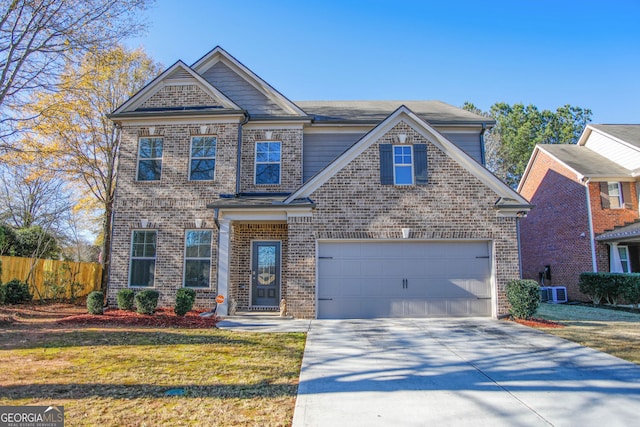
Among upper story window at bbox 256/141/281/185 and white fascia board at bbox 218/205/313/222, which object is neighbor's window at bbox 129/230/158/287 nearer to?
white fascia board at bbox 218/205/313/222

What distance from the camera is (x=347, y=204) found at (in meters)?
11.2

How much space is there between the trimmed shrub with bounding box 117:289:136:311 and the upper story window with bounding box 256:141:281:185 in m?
5.26

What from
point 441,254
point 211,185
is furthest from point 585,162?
point 211,185

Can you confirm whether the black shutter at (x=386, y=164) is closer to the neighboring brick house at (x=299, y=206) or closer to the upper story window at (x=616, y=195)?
the neighboring brick house at (x=299, y=206)

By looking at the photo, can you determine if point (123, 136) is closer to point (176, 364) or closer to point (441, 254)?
point (176, 364)

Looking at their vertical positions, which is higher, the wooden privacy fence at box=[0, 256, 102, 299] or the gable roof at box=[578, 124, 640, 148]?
the gable roof at box=[578, 124, 640, 148]

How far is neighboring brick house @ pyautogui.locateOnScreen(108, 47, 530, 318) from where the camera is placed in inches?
436

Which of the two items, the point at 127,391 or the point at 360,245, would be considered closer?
the point at 127,391

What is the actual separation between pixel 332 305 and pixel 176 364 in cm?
552

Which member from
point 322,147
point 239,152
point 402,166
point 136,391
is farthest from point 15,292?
point 402,166

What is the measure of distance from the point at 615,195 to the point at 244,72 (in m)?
Answer: 16.8

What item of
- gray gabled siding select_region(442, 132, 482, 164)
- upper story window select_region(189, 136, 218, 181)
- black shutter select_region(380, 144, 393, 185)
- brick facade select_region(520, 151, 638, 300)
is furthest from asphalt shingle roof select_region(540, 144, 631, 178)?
upper story window select_region(189, 136, 218, 181)

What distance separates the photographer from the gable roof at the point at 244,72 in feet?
44.4

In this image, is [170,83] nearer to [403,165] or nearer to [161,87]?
[161,87]
